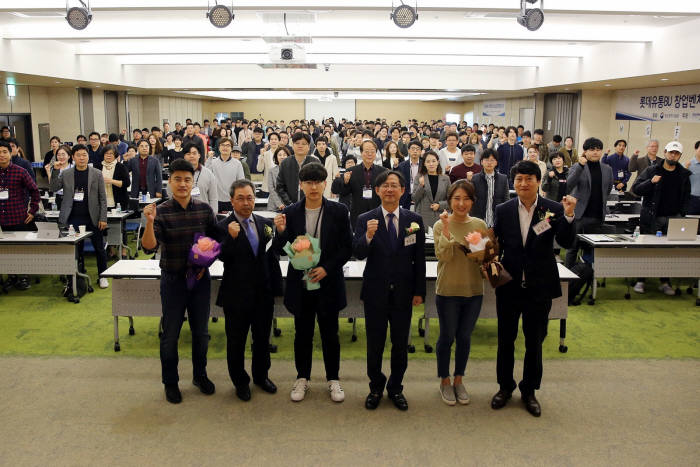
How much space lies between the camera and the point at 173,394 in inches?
168

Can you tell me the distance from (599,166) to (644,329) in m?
1.96

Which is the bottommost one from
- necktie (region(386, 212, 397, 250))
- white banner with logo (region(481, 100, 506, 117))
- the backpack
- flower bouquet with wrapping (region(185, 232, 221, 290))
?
the backpack

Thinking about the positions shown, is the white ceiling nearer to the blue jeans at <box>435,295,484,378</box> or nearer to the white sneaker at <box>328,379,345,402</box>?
the blue jeans at <box>435,295,484,378</box>

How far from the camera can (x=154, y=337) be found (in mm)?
5621

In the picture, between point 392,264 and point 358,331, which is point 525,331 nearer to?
point 392,264

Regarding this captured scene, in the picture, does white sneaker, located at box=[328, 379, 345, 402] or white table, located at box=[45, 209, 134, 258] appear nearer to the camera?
white sneaker, located at box=[328, 379, 345, 402]

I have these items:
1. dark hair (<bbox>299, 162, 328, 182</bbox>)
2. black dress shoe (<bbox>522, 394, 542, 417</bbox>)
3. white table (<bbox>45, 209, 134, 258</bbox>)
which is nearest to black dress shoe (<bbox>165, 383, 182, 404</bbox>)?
dark hair (<bbox>299, 162, 328, 182</bbox>)

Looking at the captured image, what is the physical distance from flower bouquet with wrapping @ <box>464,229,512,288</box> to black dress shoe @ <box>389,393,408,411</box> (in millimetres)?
1051

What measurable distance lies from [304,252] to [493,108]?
24.0 meters

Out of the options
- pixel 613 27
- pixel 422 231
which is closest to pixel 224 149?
pixel 422 231

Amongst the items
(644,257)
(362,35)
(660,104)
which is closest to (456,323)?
(644,257)

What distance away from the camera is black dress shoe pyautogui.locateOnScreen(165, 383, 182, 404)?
4.26 meters

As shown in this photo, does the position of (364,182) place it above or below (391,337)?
above

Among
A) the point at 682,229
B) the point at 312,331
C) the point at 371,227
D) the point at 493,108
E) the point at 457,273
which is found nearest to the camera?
the point at 371,227
